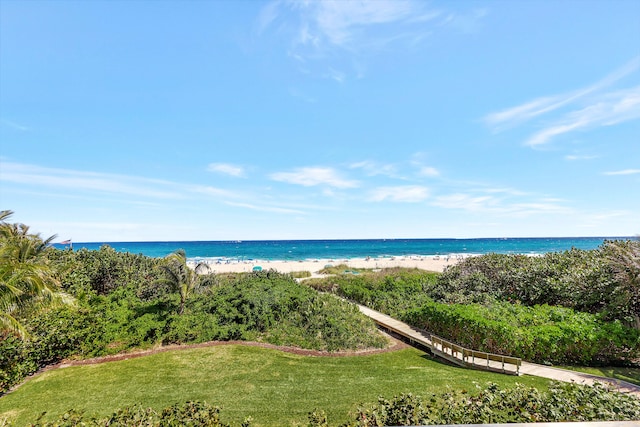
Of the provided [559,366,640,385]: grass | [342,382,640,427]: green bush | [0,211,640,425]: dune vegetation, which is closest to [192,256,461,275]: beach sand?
[0,211,640,425]: dune vegetation

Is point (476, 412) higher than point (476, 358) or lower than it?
higher

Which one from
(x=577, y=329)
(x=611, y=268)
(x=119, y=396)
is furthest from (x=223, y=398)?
(x=611, y=268)

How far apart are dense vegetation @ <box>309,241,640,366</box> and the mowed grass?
2140 mm

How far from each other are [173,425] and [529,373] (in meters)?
11.0

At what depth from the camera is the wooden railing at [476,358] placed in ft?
33.2

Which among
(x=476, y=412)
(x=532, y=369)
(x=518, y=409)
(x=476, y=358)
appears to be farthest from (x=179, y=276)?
(x=532, y=369)

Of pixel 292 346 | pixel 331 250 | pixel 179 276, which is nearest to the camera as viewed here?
pixel 292 346

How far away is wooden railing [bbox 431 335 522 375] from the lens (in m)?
10.1

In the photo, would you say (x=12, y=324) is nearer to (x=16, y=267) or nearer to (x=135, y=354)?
(x=16, y=267)

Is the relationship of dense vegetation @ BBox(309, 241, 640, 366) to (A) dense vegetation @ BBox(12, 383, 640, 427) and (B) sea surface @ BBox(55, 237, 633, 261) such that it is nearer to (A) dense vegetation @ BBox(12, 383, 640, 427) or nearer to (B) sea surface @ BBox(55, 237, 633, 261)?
(A) dense vegetation @ BBox(12, 383, 640, 427)

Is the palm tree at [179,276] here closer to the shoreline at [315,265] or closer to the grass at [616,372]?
the grass at [616,372]

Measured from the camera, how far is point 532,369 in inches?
407

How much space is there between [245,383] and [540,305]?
1579 centimetres

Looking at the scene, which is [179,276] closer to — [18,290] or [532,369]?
[18,290]
